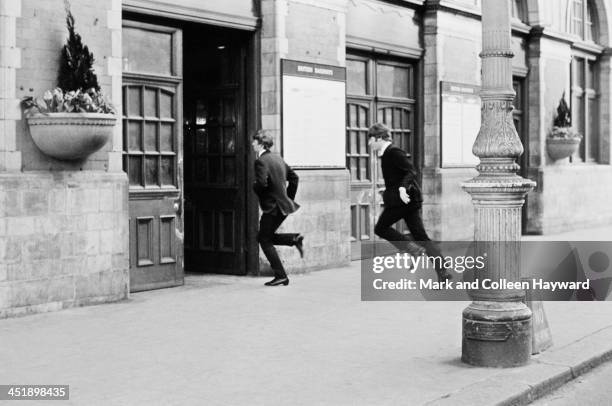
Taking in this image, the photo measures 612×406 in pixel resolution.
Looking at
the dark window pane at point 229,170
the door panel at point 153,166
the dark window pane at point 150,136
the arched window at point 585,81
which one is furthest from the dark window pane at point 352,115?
the arched window at point 585,81

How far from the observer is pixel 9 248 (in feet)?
30.2

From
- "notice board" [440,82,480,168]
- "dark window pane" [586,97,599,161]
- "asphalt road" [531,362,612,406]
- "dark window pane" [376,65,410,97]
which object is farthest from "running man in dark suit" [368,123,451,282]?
"dark window pane" [586,97,599,161]

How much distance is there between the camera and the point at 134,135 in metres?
11.1

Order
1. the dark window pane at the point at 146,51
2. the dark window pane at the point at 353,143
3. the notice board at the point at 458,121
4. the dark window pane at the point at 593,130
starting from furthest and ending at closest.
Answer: the dark window pane at the point at 593,130, the notice board at the point at 458,121, the dark window pane at the point at 353,143, the dark window pane at the point at 146,51

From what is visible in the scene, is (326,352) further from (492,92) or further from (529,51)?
(529,51)

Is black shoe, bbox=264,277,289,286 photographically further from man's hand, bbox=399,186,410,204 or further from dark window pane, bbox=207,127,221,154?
dark window pane, bbox=207,127,221,154

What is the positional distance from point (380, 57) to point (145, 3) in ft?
17.0

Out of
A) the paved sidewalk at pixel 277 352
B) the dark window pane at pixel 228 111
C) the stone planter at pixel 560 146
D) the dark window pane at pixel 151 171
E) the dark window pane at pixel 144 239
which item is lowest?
the paved sidewalk at pixel 277 352

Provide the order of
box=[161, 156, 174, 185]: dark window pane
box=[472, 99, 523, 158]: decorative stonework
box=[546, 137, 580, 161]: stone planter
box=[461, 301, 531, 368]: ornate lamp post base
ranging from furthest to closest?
box=[546, 137, 580, 161]: stone planter
box=[161, 156, 174, 185]: dark window pane
box=[472, 99, 523, 158]: decorative stonework
box=[461, 301, 531, 368]: ornate lamp post base

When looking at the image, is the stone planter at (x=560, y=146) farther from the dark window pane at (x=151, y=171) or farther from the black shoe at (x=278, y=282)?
the dark window pane at (x=151, y=171)

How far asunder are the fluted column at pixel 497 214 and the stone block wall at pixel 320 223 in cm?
568

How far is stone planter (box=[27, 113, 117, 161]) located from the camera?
9.28 metres

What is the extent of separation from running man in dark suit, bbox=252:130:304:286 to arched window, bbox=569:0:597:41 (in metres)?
11.6

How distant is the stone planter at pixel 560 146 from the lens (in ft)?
63.9
